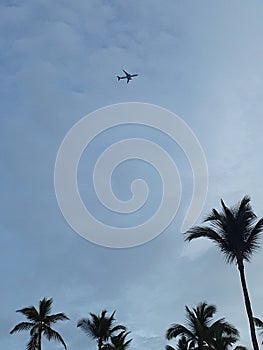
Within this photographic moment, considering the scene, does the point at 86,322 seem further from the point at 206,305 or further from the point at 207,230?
the point at 207,230

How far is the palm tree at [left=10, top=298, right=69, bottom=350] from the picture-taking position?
128ft

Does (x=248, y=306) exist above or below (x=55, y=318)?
below

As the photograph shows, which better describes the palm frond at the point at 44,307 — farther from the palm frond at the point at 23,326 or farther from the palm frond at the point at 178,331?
the palm frond at the point at 178,331

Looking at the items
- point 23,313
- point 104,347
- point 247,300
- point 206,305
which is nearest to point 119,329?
point 104,347

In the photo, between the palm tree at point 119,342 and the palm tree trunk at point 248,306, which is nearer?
the palm tree trunk at point 248,306

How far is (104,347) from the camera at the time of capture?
48438 millimetres

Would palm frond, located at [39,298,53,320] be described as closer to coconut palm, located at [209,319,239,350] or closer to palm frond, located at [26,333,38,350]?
palm frond, located at [26,333,38,350]

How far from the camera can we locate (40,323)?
40.0 meters

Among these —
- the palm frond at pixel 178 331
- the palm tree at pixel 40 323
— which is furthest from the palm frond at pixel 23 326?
the palm frond at pixel 178 331

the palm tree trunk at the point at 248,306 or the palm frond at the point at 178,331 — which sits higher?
the palm frond at the point at 178,331

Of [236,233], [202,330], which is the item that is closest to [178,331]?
[202,330]

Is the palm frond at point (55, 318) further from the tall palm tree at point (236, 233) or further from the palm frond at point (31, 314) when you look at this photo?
the tall palm tree at point (236, 233)

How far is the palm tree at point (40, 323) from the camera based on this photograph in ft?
128

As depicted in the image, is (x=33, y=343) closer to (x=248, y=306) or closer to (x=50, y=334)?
(x=50, y=334)
